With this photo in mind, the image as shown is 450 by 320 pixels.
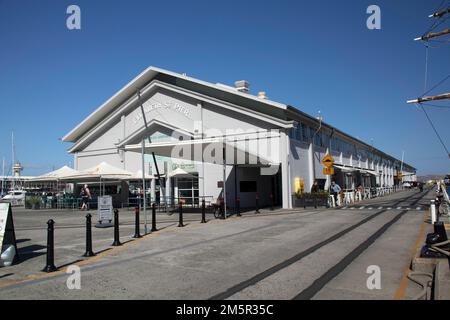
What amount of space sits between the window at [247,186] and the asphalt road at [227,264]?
1231cm

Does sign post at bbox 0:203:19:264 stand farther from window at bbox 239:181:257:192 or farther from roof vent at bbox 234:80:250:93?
roof vent at bbox 234:80:250:93

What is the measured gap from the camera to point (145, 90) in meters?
30.8

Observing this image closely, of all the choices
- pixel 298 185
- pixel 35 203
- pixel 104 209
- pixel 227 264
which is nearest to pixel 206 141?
pixel 104 209

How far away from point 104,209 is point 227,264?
29.5 ft

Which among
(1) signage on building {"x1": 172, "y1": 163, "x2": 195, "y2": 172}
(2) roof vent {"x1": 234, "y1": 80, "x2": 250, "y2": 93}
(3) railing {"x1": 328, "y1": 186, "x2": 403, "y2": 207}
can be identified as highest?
(2) roof vent {"x1": 234, "y1": 80, "x2": 250, "y2": 93}

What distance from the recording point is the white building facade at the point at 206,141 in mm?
23734

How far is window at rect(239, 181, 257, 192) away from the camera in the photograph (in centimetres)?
2612

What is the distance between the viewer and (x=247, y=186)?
26531 millimetres

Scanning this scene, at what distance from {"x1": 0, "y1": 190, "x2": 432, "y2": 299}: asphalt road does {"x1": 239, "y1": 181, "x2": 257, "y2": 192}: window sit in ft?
40.4

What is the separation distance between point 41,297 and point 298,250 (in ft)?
19.2

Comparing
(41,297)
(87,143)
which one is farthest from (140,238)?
(87,143)

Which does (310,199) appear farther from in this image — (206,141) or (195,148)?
(206,141)

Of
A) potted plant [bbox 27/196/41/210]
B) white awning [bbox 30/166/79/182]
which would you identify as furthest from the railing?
→ potted plant [bbox 27/196/41/210]
